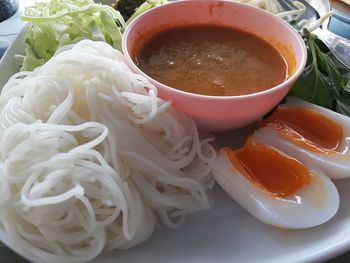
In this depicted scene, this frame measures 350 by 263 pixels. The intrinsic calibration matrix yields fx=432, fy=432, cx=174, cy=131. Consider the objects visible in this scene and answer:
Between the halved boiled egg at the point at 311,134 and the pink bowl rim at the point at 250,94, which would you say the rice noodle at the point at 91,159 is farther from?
the halved boiled egg at the point at 311,134

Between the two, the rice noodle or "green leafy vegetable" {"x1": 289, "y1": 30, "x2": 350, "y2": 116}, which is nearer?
the rice noodle

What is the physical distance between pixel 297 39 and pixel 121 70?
1.85 feet

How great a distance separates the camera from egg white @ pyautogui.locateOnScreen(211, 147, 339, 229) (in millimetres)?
1056

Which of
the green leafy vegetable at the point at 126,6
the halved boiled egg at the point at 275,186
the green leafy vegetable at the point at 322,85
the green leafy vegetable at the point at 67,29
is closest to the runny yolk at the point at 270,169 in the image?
the halved boiled egg at the point at 275,186

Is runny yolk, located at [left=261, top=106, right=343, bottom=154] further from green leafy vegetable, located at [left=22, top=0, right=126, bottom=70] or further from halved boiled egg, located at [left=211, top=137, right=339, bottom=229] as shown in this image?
green leafy vegetable, located at [left=22, top=0, right=126, bottom=70]

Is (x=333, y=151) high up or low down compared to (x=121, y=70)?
down

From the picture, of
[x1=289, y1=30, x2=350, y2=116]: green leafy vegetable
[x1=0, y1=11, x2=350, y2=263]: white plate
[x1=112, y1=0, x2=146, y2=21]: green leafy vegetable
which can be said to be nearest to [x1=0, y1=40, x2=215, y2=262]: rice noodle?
[x1=0, y1=11, x2=350, y2=263]: white plate

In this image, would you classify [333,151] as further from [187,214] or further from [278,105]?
[187,214]

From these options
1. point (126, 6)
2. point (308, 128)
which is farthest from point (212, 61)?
point (126, 6)

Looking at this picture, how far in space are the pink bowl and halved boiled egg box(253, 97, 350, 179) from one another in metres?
0.08

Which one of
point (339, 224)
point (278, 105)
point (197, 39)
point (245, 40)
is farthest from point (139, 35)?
point (339, 224)

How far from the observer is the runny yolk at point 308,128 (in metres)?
1.22

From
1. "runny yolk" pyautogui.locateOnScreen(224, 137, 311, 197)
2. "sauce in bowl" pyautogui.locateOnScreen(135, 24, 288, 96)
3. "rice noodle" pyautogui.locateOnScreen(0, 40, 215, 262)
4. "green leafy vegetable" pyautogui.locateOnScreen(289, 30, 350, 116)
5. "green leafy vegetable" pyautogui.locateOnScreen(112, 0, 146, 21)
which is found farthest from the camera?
"green leafy vegetable" pyautogui.locateOnScreen(112, 0, 146, 21)

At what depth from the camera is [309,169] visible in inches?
45.3
